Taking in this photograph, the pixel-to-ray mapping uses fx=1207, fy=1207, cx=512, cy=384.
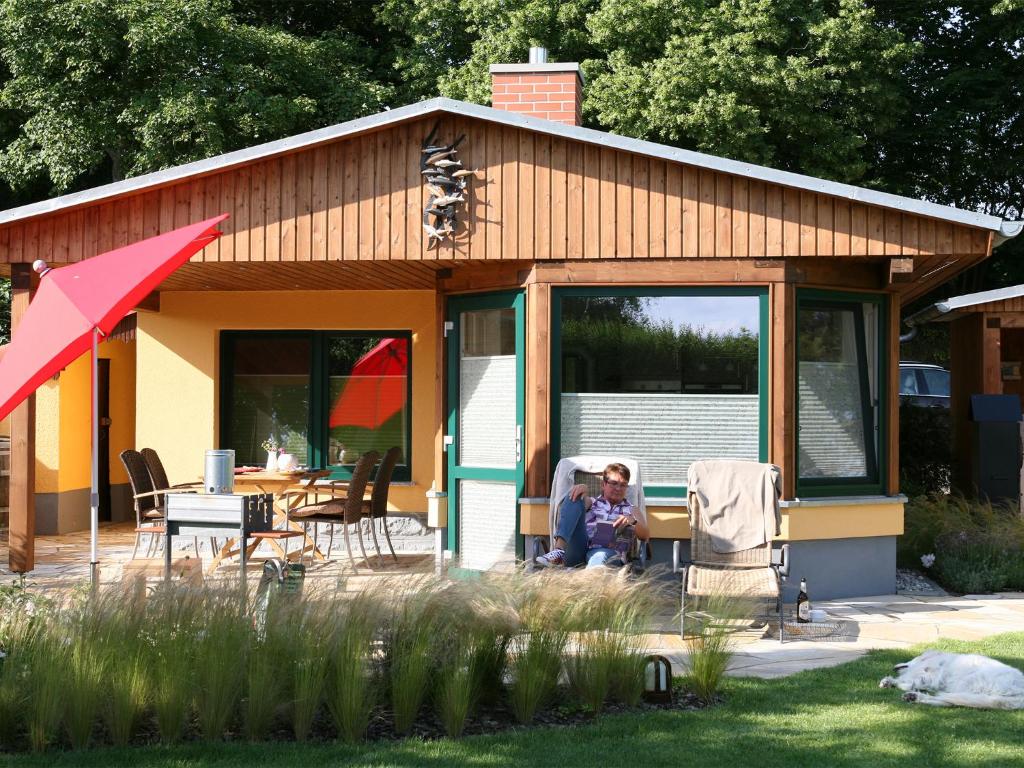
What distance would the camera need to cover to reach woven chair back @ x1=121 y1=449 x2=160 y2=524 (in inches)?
393

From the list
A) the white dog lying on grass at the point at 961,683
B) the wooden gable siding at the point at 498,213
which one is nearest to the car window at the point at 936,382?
the wooden gable siding at the point at 498,213

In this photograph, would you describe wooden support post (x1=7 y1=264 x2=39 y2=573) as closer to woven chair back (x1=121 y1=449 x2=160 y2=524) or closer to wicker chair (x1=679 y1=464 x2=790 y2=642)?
woven chair back (x1=121 y1=449 x2=160 y2=524)

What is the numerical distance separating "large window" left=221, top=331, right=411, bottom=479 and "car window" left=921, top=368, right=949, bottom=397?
11.0 m

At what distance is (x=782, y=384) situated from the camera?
870 cm

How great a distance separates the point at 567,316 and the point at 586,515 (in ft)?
5.13

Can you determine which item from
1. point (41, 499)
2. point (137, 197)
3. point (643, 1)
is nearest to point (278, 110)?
point (643, 1)

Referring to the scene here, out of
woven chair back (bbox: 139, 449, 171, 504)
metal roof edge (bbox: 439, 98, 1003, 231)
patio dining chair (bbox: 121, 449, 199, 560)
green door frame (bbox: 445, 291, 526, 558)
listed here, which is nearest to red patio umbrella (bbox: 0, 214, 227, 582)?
metal roof edge (bbox: 439, 98, 1003, 231)

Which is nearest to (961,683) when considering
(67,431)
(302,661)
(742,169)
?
(302,661)

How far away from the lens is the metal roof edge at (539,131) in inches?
326

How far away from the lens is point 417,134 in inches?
356

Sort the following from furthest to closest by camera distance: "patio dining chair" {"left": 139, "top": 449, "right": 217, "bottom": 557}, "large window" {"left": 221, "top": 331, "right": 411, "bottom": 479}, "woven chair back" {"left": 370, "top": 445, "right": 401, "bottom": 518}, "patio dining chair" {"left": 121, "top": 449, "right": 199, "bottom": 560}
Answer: "large window" {"left": 221, "top": 331, "right": 411, "bottom": 479} < "patio dining chair" {"left": 139, "top": 449, "right": 217, "bottom": 557} < "woven chair back" {"left": 370, "top": 445, "right": 401, "bottom": 518} < "patio dining chair" {"left": 121, "top": 449, "right": 199, "bottom": 560}

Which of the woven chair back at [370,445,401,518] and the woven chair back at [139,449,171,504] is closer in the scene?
the woven chair back at [370,445,401,518]

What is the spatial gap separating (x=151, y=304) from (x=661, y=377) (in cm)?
579

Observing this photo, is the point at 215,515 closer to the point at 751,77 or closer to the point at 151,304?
the point at 151,304
